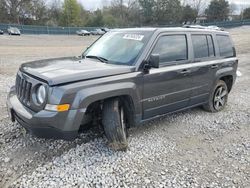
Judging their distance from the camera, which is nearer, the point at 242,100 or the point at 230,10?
the point at 242,100

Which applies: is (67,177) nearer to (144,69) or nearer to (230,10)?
(144,69)

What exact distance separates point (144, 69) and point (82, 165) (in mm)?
1645

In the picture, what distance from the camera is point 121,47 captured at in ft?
14.2

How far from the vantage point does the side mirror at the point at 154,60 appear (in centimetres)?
382

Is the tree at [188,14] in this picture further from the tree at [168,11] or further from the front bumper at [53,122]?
the front bumper at [53,122]

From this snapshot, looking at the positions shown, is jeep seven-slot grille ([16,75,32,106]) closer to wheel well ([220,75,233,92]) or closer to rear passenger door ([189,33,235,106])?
rear passenger door ([189,33,235,106])

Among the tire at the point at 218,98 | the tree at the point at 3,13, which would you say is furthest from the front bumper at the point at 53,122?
the tree at the point at 3,13

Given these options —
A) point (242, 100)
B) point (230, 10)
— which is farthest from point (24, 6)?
point (242, 100)

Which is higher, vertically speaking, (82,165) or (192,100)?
(192,100)

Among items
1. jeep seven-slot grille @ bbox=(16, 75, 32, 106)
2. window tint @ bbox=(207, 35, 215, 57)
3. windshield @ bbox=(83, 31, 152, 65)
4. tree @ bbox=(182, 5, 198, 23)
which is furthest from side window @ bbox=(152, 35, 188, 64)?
tree @ bbox=(182, 5, 198, 23)

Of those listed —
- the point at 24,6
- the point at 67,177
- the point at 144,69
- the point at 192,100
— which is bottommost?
the point at 67,177

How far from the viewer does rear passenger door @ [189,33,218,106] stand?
16.1 feet

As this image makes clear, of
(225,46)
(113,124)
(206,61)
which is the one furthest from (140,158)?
(225,46)

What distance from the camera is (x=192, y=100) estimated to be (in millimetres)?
5023
